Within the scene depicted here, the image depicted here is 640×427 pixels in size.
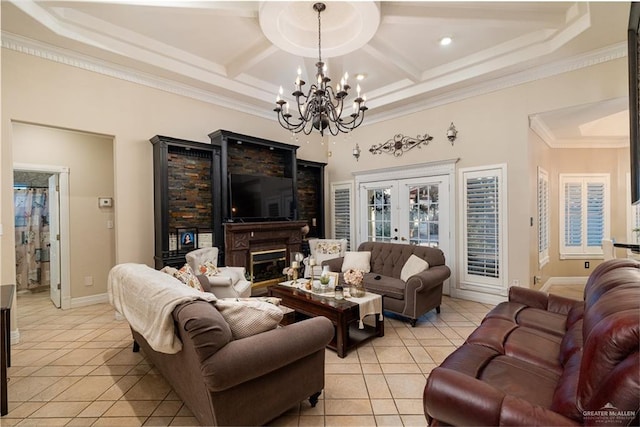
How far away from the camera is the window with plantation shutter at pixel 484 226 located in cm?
430

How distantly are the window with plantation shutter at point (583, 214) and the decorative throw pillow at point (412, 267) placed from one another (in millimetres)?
3770

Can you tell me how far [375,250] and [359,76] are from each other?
280 centimetres

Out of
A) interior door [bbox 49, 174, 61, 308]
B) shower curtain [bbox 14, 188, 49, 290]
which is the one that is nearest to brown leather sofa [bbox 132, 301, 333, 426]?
interior door [bbox 49, 174, 61, 308]

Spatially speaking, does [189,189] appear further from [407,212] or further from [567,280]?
[567,280]

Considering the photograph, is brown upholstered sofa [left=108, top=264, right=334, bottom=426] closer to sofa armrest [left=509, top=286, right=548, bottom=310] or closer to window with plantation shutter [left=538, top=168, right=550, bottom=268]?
sofa armrest [left=509, top=286, right=548, bottom=310]

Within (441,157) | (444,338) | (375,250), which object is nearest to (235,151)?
(375,250)

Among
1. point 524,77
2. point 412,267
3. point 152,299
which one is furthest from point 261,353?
point 524,77

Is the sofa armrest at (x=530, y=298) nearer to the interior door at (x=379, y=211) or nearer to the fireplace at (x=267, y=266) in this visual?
the interior door at (x=379, y=211)

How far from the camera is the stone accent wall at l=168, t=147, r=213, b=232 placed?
4250 mm

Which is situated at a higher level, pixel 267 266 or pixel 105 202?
pixel 105 202

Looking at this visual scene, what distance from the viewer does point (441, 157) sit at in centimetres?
492

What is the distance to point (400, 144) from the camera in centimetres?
543

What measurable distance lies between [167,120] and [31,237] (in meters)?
3.76

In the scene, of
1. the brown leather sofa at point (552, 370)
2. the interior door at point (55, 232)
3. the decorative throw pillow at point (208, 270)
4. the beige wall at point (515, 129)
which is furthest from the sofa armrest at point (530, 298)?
the interior door at point (55, 232)
